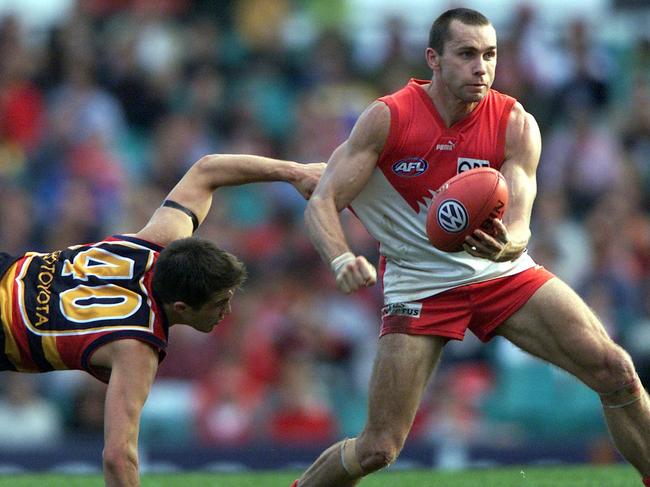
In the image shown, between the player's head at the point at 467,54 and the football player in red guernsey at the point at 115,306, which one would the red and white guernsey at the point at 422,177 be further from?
the football player in red guernsey at the point at 115,306

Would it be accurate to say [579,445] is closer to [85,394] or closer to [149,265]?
[85,394]

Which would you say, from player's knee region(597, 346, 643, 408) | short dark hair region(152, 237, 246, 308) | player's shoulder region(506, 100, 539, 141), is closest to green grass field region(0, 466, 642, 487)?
player's knee region(597, 346, 643, 408)

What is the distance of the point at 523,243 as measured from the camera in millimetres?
6082

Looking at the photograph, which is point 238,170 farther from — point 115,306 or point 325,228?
point 115,306

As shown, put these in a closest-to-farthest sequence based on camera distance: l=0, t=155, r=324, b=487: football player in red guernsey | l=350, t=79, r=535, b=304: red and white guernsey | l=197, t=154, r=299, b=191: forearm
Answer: l=0, t=155, r=324, b=487: football player in red guernsey < l=350, t=79, r=535, b=304: red and white guernsey < l=197, t=154, r=299, b=191: forearm

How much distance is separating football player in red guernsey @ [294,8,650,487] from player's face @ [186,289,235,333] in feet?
1.67

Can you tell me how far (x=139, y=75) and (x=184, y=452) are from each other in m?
4.32

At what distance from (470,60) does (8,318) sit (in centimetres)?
244

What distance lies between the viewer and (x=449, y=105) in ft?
21.3

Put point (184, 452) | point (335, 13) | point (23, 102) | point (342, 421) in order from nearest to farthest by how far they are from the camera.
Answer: point (184, 452)
point (342, 421)
point (23, 102)
point (335, 13)

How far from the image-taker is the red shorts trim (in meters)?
6.39

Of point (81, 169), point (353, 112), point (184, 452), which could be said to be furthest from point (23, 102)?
point (184, 452)

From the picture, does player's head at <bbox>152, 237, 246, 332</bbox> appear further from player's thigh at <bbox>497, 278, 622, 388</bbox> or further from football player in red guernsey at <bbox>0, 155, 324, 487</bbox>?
player's thigh at <bbox>497, 278, 622, 388</bbox>

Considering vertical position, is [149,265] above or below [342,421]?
above
